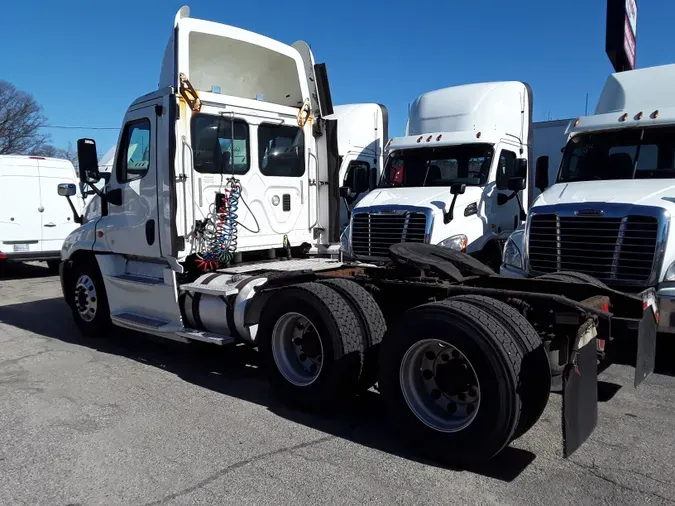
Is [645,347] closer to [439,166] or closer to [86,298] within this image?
[439,166]

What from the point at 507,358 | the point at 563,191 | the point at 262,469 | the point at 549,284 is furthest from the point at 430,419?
the point at 563,191

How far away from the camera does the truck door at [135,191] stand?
664cm

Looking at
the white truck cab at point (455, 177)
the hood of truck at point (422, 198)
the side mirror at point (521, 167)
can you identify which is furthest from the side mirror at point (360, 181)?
the side mirror at point (521, 167)

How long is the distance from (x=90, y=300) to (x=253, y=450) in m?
4.28

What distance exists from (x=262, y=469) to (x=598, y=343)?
248cm

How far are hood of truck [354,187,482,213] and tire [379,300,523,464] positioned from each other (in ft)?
14.4

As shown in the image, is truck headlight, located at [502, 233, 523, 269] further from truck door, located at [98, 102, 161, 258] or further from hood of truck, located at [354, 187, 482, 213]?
truck door, located at [98, 102, 161, 258]

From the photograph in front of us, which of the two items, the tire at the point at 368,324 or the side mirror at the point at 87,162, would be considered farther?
the side mirror at the point at 87,162

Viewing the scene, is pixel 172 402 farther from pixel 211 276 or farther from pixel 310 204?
pixel 310 204

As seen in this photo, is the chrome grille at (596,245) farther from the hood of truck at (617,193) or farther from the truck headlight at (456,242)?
the truck headlight at (456,242)

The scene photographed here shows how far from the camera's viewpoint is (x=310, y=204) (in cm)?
802

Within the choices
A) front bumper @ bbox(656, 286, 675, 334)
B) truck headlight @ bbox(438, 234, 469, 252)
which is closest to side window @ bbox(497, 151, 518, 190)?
truck headlight @ bbox(438, 234, 469, 252)

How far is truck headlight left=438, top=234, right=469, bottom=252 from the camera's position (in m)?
8.37

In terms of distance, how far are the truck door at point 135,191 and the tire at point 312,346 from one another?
2075 mm
